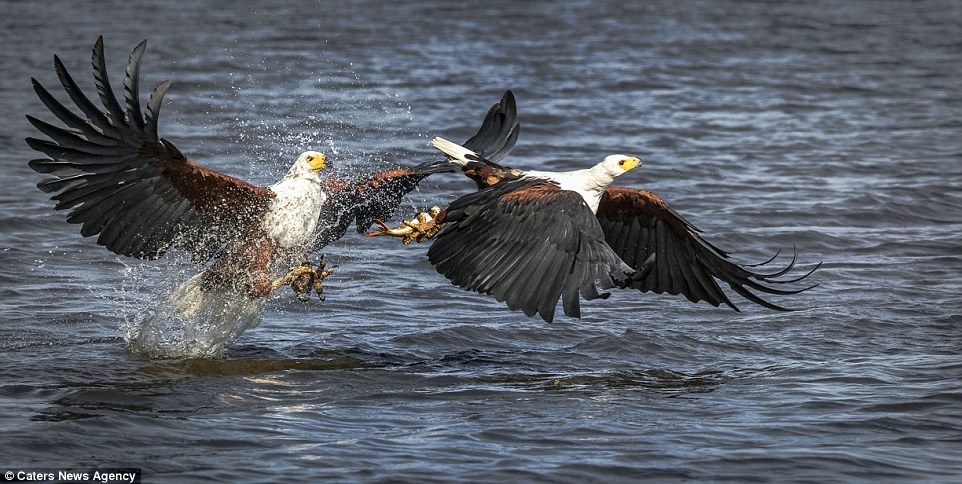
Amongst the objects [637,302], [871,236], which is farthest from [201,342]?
[871,236]

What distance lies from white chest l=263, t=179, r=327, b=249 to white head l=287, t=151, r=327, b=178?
4 cm

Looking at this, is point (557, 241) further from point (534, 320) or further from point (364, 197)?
point (534, 320)

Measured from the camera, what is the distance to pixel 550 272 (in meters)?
6.71

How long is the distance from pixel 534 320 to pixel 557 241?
216 centimetres

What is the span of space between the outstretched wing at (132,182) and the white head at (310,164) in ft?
0.77

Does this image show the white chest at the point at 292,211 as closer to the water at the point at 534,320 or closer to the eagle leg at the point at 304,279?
the eagle leg at the point at 304,279

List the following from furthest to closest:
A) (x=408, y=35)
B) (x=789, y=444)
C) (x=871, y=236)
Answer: (x=408, y=35)
(x=871, y=236)
(x=789, y=444)

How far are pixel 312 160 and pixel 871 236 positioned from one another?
5679 mm

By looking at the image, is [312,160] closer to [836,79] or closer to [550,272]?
[550,272]

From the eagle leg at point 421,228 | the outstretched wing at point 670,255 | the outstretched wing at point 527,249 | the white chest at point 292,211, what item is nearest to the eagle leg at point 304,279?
the white chest at point 292,211

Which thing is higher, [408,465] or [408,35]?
[408,35]

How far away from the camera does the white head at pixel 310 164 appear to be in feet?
24.5

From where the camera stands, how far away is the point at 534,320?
8836mm

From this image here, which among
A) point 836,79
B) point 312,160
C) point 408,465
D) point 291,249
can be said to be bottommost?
point 408,465
